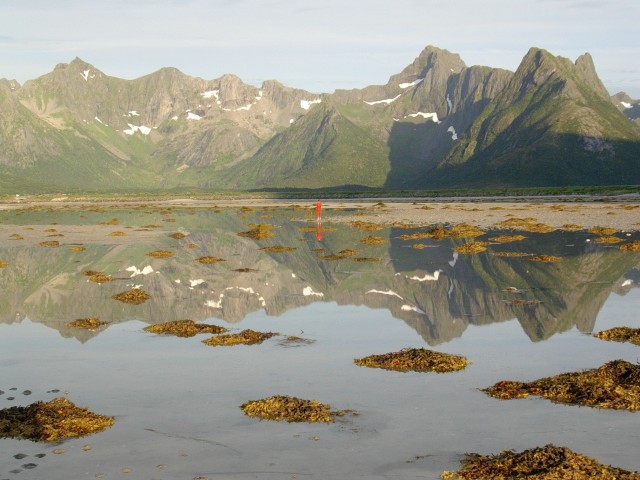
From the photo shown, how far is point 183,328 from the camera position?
26.0 meters

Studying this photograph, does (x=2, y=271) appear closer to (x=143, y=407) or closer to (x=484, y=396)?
(x=143, y=407)

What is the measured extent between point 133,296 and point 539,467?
23.2 metres

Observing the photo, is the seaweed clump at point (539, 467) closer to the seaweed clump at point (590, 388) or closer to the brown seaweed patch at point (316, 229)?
the seaweed clump at point (590, 388)

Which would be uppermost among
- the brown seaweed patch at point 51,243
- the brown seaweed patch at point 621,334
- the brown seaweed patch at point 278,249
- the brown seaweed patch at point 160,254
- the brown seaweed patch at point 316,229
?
the brown seaweed patch at point 316,229

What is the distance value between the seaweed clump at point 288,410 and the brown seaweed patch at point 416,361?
4101 mm

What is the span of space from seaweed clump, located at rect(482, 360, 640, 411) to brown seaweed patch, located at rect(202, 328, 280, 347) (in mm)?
8973

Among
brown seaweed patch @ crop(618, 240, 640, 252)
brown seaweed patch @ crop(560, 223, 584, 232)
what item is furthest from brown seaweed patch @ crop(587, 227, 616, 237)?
brown seaweed patch @ crop(618, 240, 640, 252)

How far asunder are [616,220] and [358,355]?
6755 centimetres

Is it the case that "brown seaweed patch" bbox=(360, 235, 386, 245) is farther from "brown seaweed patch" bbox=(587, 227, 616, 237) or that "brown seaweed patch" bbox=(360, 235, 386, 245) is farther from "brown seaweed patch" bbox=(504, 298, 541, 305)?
"brown seaweed patch" bbox=(504, 298, 541, 305)

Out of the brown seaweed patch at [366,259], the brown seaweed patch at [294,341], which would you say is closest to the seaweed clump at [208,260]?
the brown seaweed patch at [366,259]

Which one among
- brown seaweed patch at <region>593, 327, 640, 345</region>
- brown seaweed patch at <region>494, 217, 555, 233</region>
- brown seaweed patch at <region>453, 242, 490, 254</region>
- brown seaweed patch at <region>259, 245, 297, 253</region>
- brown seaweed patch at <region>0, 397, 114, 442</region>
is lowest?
brown seaweed patch at <region>0, 397, 114, 442</region>

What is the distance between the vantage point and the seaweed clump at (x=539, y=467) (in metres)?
12.6

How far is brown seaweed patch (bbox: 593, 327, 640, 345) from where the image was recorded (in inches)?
930

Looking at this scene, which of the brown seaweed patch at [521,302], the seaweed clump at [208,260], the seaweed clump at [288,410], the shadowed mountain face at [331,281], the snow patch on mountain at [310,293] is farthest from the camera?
the seaweed clump at [208,260]
